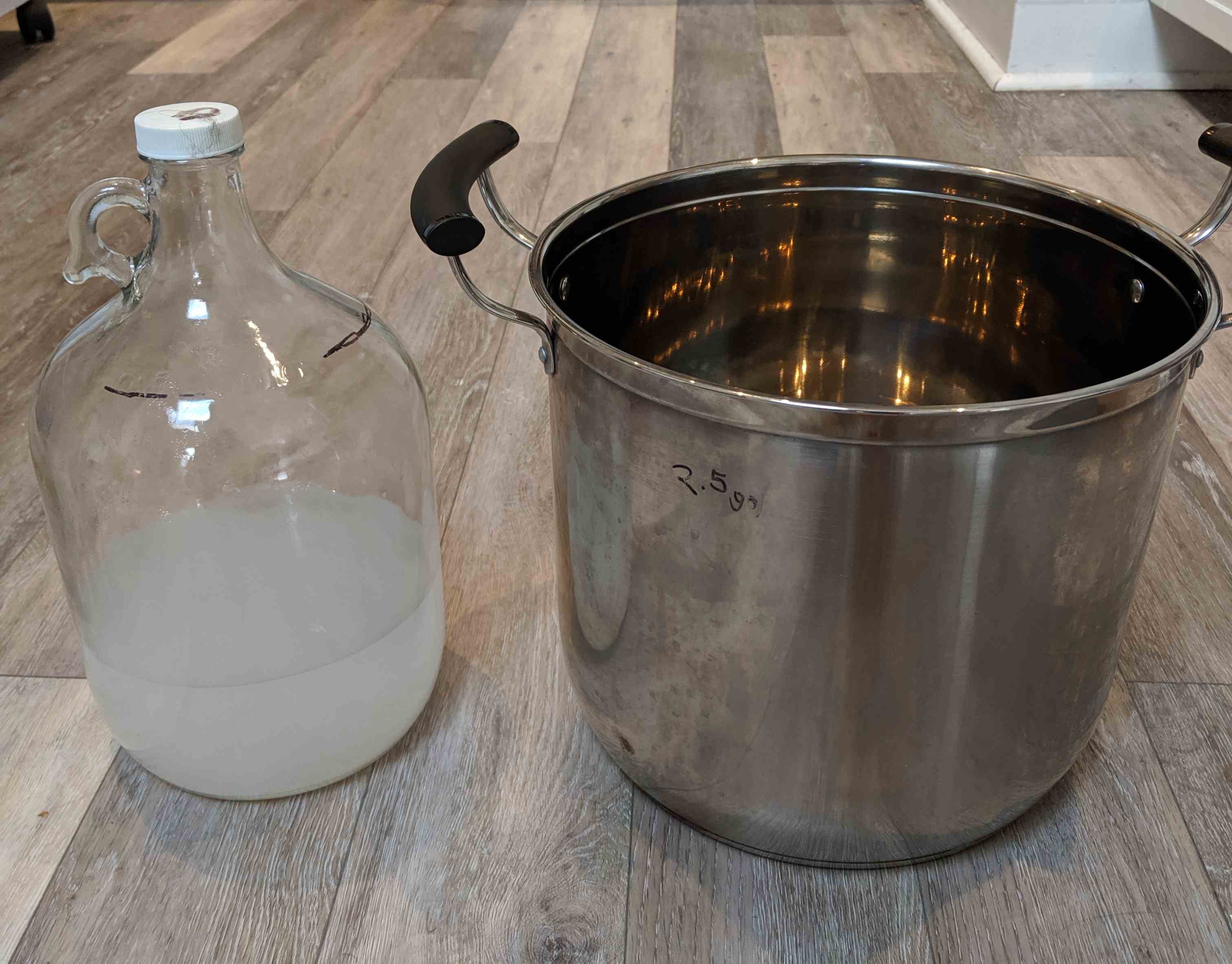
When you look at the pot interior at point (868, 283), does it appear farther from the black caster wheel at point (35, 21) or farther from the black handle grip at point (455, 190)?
the black caster wheel at point (35, 21)

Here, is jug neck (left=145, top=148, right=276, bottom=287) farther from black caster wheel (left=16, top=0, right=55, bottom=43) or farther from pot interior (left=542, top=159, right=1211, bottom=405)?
black caster wheel (left=16, top=0, right=55, bottom=43)

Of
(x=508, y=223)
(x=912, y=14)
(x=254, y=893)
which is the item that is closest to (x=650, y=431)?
(x=508, y=223)

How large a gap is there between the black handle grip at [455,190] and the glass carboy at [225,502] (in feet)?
0.26

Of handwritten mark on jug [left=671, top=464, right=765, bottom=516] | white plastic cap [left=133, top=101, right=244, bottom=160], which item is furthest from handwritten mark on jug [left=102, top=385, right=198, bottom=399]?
handwritten mark on jug [left=671, top=464, right=765, bottom=516]

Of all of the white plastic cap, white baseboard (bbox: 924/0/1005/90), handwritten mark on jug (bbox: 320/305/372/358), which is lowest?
white baseboard (bbox: 924/0/1005/90)

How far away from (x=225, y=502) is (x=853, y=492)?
0.30m

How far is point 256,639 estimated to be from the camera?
1.68 feet

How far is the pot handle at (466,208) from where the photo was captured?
437 mm

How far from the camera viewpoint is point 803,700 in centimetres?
45

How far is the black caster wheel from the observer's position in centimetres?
186

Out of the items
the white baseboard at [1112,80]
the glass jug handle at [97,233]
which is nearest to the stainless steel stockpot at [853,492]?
the glass jug handle at [97,233]

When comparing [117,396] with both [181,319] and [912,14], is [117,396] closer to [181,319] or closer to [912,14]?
[181,319]

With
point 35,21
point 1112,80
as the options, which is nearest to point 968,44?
point 1112,80

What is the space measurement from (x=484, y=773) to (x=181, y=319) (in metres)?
0.26
